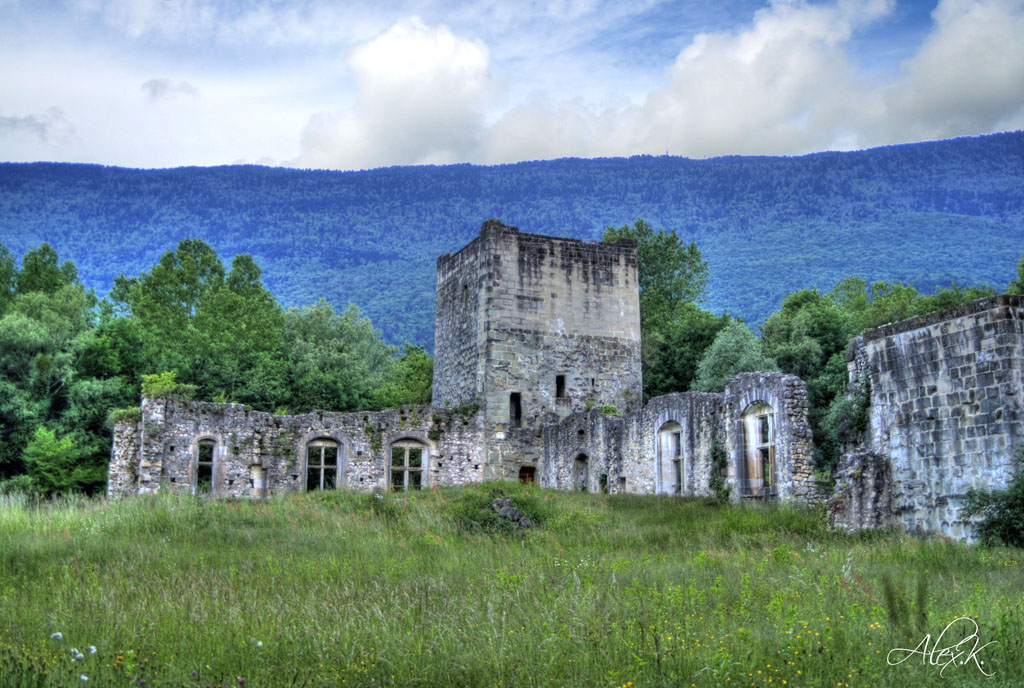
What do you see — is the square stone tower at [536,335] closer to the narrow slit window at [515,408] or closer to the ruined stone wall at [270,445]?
the narrow slit window at [515,408]

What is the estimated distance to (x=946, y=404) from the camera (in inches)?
613

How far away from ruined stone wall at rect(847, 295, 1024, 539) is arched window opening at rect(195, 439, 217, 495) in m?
17.5

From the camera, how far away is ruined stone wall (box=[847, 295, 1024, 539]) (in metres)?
14.6

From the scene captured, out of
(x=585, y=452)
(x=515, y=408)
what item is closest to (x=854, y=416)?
(x=585, y=452)

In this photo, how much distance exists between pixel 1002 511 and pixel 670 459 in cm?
1010

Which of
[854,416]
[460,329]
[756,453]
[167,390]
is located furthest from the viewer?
[460,329]

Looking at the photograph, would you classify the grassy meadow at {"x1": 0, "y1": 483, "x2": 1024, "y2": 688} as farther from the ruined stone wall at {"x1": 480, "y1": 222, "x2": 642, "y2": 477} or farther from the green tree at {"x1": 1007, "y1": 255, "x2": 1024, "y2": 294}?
the green tree at {"x1": 1007, "y1": 255, "x2": 1024, "y2": 294}

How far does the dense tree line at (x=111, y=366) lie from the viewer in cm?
3234

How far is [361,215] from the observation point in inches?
5768

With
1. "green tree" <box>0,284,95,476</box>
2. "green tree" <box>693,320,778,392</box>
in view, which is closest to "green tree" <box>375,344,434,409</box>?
"green tree" <box>0,284,95,476</box>

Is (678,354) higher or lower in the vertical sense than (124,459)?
higher

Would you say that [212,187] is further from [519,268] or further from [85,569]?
[85,569]

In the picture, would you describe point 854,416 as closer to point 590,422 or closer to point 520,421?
point 590,422

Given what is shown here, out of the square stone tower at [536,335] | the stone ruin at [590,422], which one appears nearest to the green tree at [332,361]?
the stone ruin at [590,422]
